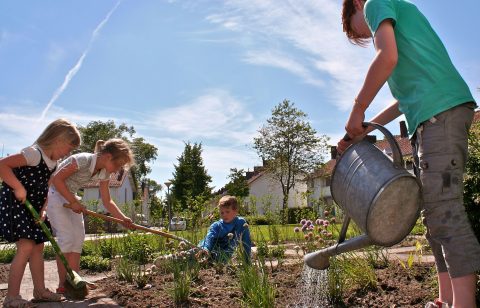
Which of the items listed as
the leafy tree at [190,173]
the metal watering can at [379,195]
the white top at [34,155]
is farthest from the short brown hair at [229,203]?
the leafy tree at [190,173]

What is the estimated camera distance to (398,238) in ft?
6.40

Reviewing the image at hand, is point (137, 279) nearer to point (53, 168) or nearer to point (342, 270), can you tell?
point (53, 168)

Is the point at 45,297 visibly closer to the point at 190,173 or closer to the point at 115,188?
the point at 190,173

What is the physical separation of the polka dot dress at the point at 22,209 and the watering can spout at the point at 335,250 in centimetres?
222

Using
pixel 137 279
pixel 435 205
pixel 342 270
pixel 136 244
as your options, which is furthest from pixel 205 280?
pixel 435 205

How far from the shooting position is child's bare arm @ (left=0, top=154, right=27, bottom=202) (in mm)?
3383

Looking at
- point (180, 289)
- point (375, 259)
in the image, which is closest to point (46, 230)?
point (180, 289)

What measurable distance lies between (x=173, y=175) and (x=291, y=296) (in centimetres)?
3646

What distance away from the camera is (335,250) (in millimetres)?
2133

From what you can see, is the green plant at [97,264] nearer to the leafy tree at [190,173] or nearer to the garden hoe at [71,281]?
the garden hoe at [71,281]

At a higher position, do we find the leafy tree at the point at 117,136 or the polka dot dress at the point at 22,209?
the leafy tree at the point at 117,136

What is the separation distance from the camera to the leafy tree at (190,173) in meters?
37.2

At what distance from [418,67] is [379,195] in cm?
60

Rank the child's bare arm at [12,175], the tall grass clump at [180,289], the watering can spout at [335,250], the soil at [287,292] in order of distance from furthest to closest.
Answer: the child's bare arm at [12,175] < the tall grass clump at [180,289] < the soil at [287,292] < the watering can spout at [335,250]
